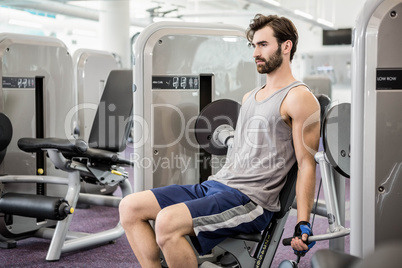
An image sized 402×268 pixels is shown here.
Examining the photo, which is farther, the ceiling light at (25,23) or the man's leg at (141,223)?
the ceiling light at (25,23)

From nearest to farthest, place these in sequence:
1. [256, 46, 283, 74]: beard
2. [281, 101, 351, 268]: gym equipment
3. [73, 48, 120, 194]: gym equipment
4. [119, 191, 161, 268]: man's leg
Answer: [281, 101, 351, 268]: gym equipment < [119, 191, 161, 268]: man's leg < [256, 46, 283, 74]: beard < [73, 48, 120, 194]: gym equipment

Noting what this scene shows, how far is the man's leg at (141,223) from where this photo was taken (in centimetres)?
211

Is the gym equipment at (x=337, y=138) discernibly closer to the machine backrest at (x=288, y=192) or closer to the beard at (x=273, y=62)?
the machine backrest at (x=288, y=192)

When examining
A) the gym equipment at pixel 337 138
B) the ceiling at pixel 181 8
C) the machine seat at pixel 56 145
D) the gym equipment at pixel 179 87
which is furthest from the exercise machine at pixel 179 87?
the ceiling at pixel 181 8

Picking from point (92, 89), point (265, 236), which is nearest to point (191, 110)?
point (265, 236)

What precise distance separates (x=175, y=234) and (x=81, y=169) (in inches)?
53.3

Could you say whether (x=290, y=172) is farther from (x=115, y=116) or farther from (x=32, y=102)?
(x=32, y=102)

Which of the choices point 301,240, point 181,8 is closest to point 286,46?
point 301,240

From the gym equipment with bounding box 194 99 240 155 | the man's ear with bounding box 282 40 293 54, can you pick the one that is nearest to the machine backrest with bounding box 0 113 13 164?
the gym equipment with bounding box 194 99 240 155

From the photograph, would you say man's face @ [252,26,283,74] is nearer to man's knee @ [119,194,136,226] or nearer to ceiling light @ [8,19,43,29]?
man's knee @ [119,194,136,226]

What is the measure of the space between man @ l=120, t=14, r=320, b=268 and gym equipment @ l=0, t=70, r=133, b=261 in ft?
3.12

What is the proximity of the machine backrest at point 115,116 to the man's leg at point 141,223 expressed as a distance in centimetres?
128

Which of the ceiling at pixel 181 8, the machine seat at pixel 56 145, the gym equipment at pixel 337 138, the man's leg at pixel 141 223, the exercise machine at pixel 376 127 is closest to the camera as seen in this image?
the exercise machine at pixel 376 127

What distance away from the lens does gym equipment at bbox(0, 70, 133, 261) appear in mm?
2943
